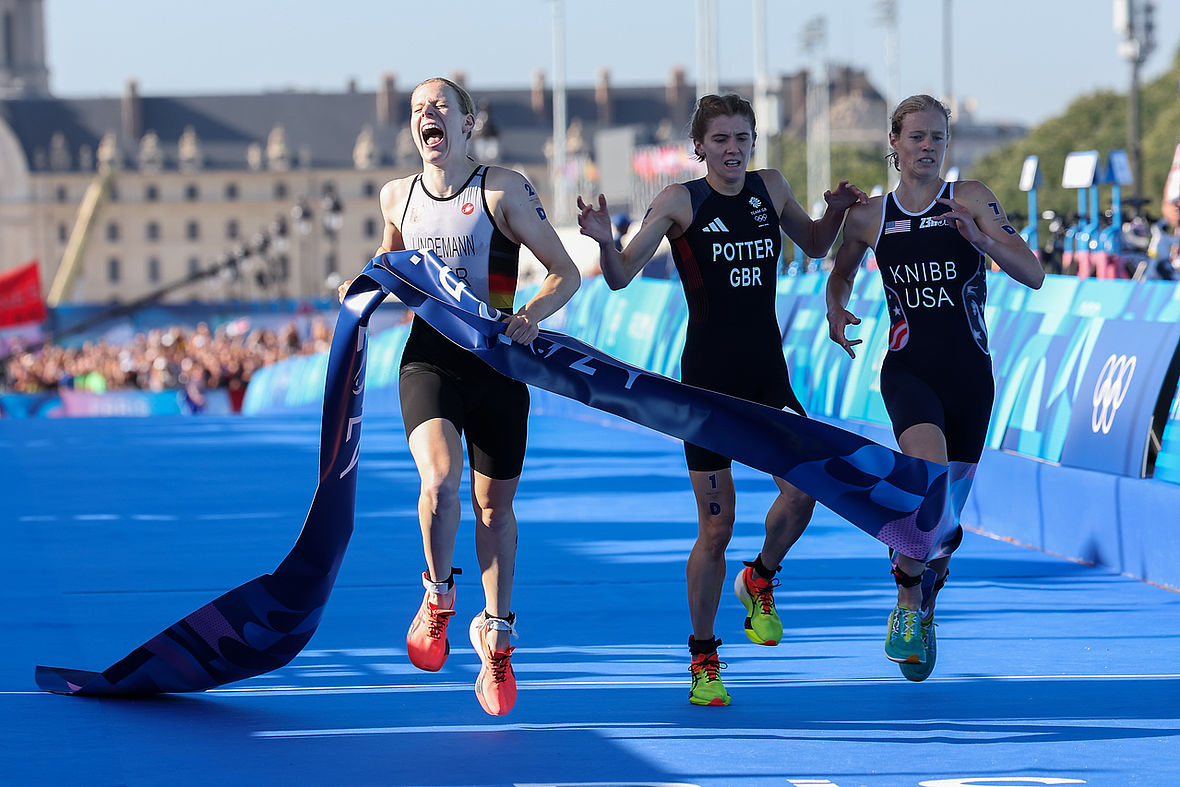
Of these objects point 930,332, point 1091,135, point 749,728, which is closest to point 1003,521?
point 930,332

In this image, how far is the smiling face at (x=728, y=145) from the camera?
251 inches

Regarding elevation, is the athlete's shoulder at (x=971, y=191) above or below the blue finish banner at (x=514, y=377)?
above

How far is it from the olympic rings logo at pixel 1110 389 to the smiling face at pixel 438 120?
4591 millimetres

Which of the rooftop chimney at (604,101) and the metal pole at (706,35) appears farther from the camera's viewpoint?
the rooftop chimney at (604,101)

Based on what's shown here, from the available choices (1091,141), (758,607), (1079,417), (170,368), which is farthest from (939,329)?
(1091,141)

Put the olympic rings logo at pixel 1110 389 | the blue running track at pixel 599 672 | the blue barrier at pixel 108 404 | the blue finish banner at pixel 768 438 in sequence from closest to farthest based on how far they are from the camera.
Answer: the blue running track at pixel 599 672 → the blue finish banner at pixel 768 438 → the olympic rings logo at pixel 1110 389 → the blue barrier at pixel 108 404

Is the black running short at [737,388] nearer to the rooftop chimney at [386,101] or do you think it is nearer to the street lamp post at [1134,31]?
the street lamp post at [1134,31]

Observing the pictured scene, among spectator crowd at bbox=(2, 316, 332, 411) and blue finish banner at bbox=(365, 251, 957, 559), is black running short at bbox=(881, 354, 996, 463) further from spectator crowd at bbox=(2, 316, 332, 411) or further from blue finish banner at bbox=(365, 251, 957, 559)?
spectator crowd at bbox=(2, 316, 332, 411)

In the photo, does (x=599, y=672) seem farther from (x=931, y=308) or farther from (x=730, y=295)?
(x=931, y=308)

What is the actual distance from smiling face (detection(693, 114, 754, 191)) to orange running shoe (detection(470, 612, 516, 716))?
5.35ft

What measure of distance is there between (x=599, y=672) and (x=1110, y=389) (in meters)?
3.87

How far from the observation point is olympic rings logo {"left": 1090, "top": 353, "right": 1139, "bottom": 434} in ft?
31.4

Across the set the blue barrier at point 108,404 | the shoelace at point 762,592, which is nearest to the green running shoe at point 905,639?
the shoelace at point 762,592

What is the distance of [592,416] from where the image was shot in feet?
71.2
